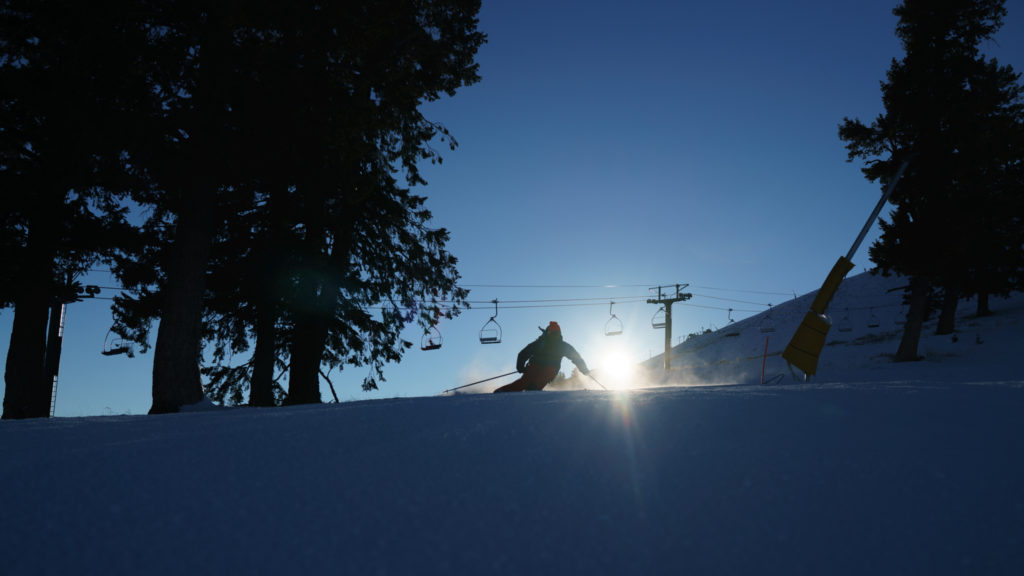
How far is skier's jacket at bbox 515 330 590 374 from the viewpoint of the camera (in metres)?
9.91

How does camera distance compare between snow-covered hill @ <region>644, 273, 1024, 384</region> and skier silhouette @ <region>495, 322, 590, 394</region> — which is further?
snow-covered hill @ <region>644, 273, 1024, 384</region>

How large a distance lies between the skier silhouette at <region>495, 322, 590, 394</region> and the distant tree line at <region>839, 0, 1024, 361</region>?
57.1 ft

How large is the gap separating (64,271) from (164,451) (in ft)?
51.1

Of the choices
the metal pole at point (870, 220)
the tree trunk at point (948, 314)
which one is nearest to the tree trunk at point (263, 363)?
the metal pole at point (870, 220)

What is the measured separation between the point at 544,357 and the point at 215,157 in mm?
6846

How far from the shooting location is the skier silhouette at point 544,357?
9844 millimetres

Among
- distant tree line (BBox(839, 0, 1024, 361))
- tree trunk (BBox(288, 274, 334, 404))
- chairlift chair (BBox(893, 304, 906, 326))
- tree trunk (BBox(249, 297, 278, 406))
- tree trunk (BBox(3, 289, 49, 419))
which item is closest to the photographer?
tree trunk (BBox(3, 289, 49, 419))

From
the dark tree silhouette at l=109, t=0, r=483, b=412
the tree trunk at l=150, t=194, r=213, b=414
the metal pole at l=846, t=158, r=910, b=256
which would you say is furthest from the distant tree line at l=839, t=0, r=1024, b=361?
the tree trunk at l=150, t=194, r=213, b=414

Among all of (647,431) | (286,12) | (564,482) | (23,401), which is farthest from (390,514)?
(23,401)

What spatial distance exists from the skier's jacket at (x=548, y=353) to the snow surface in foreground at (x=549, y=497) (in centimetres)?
647

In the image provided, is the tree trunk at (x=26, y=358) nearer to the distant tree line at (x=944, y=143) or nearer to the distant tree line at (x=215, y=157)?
the distant tree line at (x=215, y=157)

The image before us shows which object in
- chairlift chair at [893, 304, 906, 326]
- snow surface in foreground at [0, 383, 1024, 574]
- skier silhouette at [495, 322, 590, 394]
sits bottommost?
snow surface in foreground at [0, 383, 1024, 574]

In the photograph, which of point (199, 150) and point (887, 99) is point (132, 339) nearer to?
point (199, 150)

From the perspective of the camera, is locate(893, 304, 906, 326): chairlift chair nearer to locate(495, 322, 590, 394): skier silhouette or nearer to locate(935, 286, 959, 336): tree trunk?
locate(935, 286, 959, 336): tree trunk
